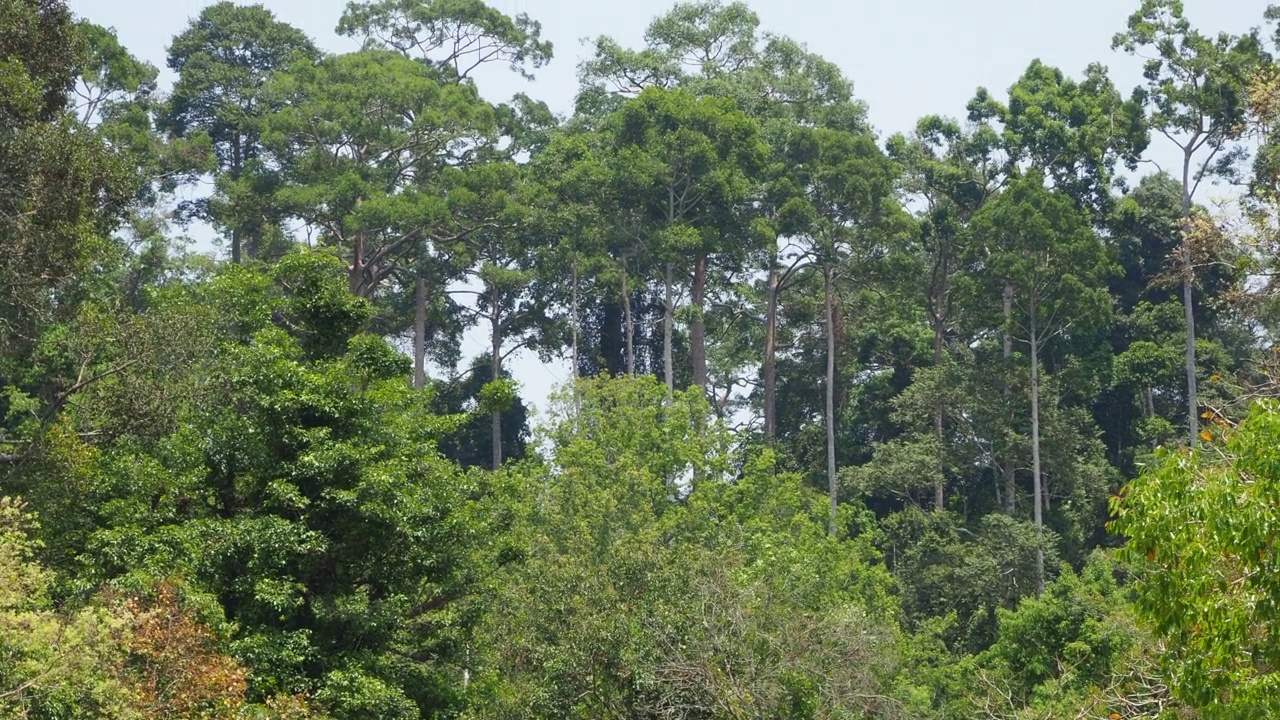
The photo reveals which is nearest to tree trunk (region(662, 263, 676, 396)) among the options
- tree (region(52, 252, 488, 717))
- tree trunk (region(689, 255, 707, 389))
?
tree trunk (region(689, 255, 707, 389))

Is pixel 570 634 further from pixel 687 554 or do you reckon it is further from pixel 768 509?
pixel 768 509

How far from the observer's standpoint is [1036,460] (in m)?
37.2

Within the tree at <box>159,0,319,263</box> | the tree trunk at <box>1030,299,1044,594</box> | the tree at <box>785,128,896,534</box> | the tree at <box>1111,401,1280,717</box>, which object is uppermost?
the tree at <box>159,0,319,263</box>

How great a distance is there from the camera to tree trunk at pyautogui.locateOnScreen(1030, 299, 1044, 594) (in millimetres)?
35719

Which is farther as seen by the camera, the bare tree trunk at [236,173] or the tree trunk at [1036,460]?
the bare tree trunk at [236,173]

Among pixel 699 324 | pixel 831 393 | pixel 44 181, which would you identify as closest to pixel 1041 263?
pixel 831 393

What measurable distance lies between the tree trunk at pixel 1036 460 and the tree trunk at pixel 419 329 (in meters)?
14.1

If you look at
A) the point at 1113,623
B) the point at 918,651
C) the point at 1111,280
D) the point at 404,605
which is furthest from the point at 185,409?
the point at 1111,280

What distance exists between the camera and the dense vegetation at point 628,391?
59.6 feet

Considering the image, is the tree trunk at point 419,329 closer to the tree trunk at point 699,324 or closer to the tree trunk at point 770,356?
the tree trunk at point 699,324

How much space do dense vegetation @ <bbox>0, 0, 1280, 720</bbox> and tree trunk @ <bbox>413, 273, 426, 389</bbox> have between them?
10.8 inches

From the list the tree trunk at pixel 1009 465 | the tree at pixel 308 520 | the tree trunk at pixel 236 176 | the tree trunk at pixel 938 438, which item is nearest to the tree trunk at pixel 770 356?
the tree trunk at pixel 938 438

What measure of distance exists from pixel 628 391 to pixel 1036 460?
9563 mm

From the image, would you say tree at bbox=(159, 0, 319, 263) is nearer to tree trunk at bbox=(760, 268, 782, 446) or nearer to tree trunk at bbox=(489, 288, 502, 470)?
tree trunk at bbox=(489, 288, 502, 470)
